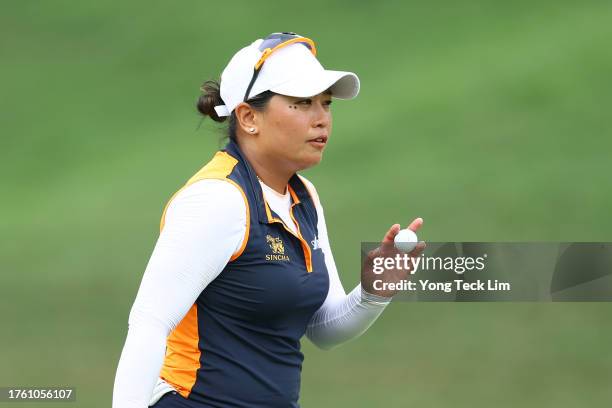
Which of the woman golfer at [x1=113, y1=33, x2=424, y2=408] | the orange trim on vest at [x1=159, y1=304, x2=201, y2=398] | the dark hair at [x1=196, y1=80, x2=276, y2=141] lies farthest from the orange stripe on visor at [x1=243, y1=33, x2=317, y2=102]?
the orange trim on vest at [x1=159, y1=304, x2=201, y2=398]

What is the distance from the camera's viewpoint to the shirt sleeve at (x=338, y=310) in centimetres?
378

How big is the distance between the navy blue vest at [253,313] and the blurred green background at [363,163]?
3682 millimetres

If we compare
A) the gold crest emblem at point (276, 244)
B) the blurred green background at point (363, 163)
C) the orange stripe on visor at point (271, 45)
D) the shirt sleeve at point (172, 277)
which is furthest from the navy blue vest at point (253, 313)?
the blurred green background at point (363, 163)

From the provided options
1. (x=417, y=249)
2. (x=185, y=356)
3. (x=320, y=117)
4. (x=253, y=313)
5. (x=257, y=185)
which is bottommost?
(x=185, y=356)

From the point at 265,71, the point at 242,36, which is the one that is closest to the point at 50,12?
the point at 242,36

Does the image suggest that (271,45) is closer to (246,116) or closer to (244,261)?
(246,116)

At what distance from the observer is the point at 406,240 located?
3.51m

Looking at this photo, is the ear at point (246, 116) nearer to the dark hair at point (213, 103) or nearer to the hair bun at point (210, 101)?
the dark hair at point (213, 103)

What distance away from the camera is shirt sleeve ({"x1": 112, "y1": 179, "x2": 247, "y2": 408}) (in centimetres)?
311

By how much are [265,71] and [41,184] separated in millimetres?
7293

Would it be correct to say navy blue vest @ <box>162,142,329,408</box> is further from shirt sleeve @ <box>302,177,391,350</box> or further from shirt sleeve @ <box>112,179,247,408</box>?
shirt sleeve @ <box>302,177,391,350</box>

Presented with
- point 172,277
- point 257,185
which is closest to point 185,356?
point 172,277

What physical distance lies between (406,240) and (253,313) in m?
0.51

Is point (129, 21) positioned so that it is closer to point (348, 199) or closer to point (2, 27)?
point (2, 27)
